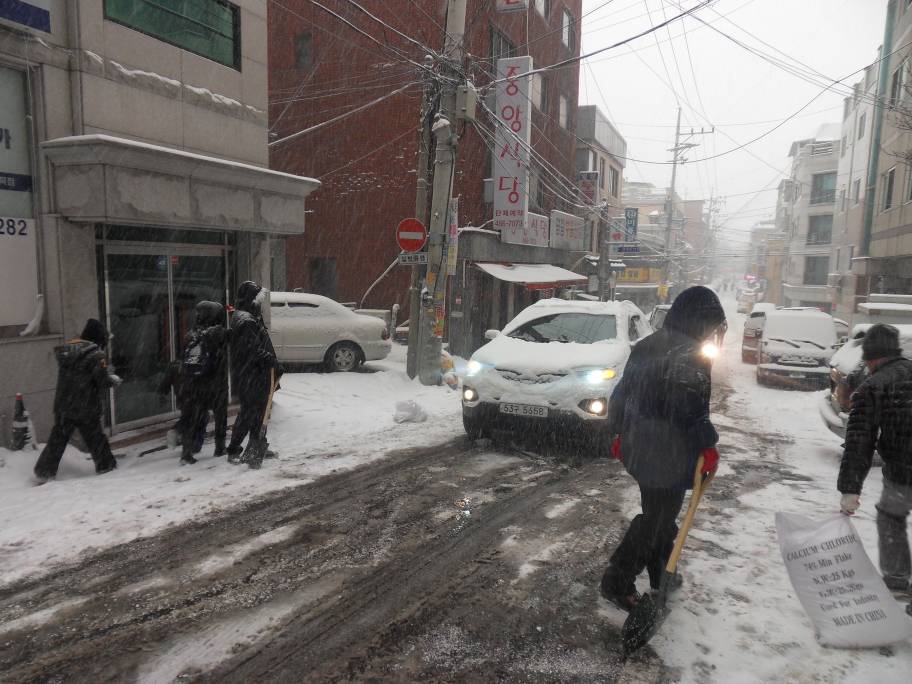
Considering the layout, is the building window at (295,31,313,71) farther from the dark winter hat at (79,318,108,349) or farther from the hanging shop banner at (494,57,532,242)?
the dark winter hat at (79,318,108,349)

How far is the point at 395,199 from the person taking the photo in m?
19.3

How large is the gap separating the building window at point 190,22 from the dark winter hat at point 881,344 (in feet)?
26.1

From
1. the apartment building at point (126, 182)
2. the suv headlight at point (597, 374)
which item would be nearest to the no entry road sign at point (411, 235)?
the apartment building at point (126, 182)

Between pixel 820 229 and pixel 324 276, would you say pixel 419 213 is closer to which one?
pixel 324 276

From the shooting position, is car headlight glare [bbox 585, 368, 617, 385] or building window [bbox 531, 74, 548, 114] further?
building window [bbox 531, 74, 548, 114]

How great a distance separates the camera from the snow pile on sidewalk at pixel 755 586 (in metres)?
3.20

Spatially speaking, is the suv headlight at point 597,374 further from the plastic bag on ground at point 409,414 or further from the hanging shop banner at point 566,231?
the hanging shop banner at point 566,231

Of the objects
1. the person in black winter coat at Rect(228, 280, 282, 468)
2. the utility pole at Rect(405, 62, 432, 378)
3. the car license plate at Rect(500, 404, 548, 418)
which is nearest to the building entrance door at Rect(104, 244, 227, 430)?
the person in black winter coat at Rect(228, 280, 282, 468)

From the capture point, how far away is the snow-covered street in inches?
127

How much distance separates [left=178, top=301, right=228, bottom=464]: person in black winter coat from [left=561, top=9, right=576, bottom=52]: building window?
2373cm

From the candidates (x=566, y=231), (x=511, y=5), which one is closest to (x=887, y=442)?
(x=511, y=5)

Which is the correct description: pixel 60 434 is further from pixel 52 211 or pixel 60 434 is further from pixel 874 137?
pixel 874 137

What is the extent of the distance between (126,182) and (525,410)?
4955 millimetres

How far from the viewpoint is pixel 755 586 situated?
4.09 meters
